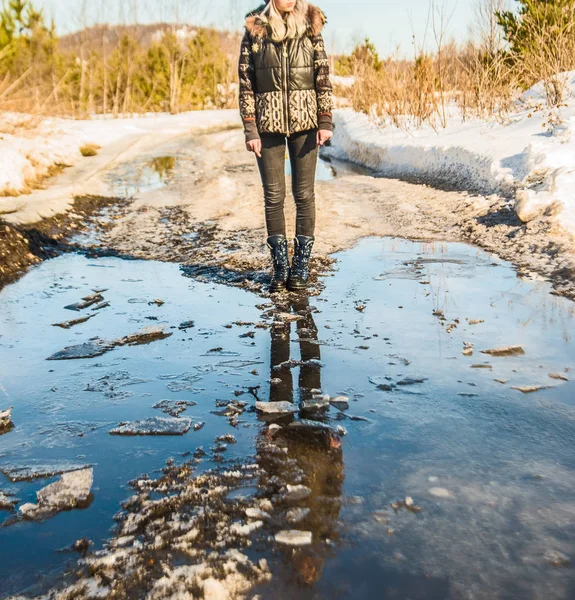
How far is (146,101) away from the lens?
31.1 m

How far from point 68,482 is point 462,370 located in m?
1.66

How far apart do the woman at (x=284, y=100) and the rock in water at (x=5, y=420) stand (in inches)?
77.1

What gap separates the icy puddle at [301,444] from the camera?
1.57m

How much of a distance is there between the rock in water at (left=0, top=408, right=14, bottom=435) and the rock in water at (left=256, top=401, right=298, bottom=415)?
3.06 ft

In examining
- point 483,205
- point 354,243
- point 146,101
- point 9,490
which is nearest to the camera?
point 9,490

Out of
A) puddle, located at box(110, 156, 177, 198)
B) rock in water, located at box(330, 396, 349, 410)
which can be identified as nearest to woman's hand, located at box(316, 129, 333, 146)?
rock in water, located at box(330, 396, 349, 410)

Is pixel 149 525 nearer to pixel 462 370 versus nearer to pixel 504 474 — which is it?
pixel 504 474

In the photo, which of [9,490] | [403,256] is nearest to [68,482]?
[9,490]

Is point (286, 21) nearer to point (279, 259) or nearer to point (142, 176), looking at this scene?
point (279, 259)

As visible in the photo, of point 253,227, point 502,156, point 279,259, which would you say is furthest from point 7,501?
point 502,156

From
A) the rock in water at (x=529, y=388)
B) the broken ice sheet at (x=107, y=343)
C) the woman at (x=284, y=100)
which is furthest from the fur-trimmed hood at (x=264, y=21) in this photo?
the rock in water at (x=529, y=388)

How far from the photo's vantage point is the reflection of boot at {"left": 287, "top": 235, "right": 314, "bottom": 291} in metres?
4.06

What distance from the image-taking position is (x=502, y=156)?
6820 millimetres

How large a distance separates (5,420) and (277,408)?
1.03m
